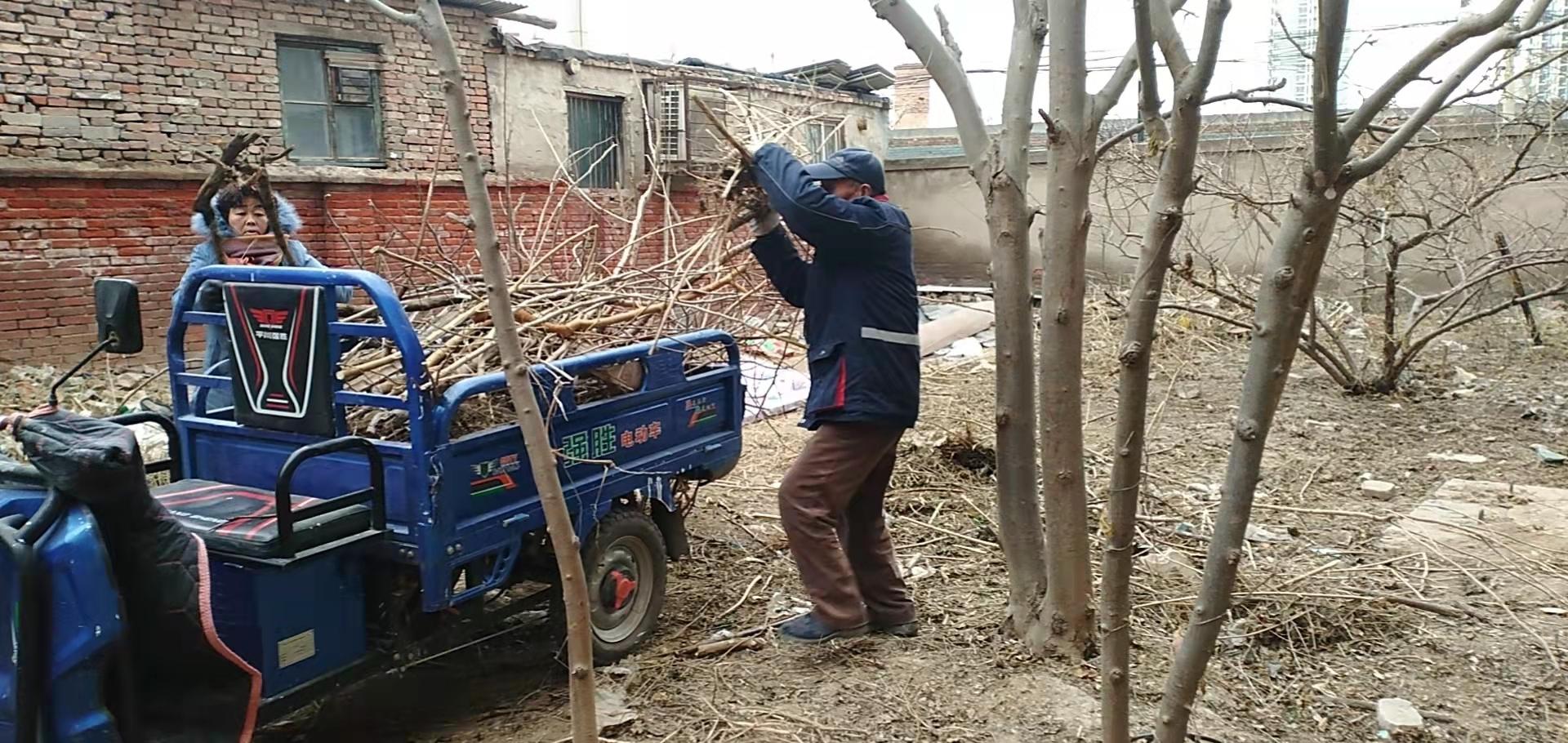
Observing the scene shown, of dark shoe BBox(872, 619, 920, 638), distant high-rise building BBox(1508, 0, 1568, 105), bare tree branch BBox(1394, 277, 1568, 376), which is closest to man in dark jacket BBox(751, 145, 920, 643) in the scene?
dark shoe BBox(872, 619, 920, 638)

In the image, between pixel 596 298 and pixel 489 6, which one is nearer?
pixel 596 298

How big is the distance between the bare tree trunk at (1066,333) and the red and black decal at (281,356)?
2.31 meters

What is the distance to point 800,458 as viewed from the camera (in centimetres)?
409

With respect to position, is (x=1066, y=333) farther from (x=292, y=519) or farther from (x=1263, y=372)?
(x=292, y=519)

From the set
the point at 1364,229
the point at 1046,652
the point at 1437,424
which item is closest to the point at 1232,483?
the point at 1046,652

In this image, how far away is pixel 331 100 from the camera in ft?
37.1

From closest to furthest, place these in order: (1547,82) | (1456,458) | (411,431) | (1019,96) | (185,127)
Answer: (411,431) < (1019,96) < (1456,458) < (1547,82) < (185,127)

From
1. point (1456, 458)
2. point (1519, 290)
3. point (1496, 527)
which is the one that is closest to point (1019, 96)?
point (1496, 527)

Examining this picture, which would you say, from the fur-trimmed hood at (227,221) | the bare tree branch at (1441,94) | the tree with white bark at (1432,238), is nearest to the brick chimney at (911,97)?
the tree with white bark at (1432,238)

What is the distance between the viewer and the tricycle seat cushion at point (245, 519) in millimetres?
2963

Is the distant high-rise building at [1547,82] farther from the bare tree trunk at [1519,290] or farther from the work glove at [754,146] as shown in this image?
the work glove at [754,146]

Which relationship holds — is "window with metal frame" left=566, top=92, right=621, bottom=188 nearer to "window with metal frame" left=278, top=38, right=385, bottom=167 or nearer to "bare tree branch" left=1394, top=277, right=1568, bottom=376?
"window with metal frame" left=278, top=38, right=385, bottom=167

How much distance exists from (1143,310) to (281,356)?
9.02 feet

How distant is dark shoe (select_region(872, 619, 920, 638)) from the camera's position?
14.2 feet
